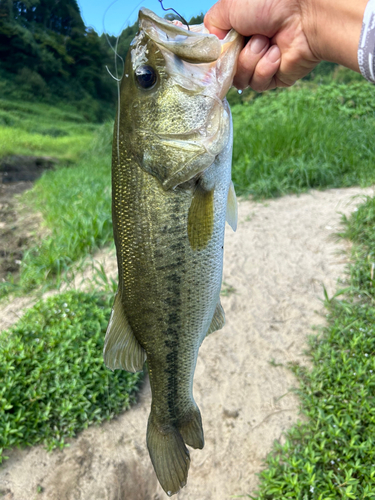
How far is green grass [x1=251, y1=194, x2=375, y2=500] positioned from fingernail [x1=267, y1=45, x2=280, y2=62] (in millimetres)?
2104

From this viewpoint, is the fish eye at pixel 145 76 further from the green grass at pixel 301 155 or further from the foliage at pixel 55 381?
the green grass at pixel 301 155

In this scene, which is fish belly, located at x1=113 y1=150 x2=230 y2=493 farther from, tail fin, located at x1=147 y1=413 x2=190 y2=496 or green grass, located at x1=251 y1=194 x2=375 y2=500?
green grass, located at x1=251 y1=194 x2=375 y2=500

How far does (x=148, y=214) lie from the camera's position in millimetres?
1160

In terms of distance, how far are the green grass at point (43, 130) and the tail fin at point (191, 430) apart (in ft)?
34.8

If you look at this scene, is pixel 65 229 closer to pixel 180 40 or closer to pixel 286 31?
pixel 286 31

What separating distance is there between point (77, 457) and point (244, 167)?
14.1 ft

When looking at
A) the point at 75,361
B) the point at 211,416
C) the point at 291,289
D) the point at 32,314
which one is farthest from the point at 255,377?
the point at 32,314

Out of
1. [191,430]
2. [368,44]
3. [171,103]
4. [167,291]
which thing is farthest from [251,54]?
[191,430]

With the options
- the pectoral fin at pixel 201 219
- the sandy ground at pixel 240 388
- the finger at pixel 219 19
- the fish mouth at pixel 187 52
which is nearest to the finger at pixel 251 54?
the finger at pixel 219 19

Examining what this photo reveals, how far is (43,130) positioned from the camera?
13.8 m

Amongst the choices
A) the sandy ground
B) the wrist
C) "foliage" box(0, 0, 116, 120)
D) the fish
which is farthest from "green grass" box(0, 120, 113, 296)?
"foliage" box(0, 0, 116, 120)

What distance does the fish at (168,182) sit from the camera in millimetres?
1159

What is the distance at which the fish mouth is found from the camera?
1.13 m

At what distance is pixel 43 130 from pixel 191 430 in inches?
580
